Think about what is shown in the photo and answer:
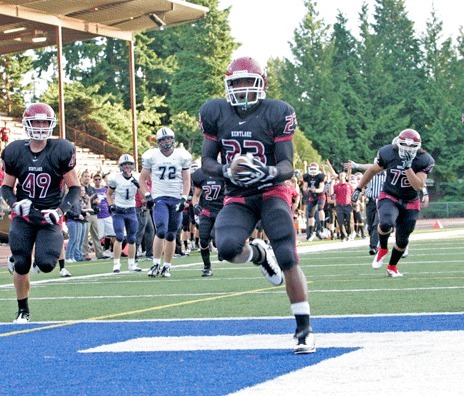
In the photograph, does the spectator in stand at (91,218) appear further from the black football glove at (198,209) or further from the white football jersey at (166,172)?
the white football jersey at (166,172)

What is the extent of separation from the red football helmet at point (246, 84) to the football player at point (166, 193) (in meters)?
7.58

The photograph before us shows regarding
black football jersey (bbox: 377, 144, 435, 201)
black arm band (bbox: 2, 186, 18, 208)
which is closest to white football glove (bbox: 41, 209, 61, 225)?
black arm band (bbox: 2, 186, 18, 208)

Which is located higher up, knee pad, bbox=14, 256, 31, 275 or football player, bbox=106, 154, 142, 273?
football player, bbox=106, 154, 142, 273

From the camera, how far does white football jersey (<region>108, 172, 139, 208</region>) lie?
16875mm

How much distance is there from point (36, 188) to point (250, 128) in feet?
8.95

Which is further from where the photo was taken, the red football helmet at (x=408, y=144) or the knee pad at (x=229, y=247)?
the red football helmet at (x=408, y=144)

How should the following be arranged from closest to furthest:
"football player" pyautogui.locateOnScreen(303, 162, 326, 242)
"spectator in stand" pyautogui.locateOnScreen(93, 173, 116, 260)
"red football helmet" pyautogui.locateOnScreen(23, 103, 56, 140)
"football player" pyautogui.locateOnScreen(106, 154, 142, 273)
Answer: "red football helmet" pyautogui.locateOnScreen(23, 103, 56, 140), "football player" pyautogui.locateOnScreen(106, 154, 142, 273), "spectator in stand" pyautogui.locateOnScreen(93, 173, 116, 260), "football player" pyautogui.locateOnScreen(303, 162, 326, 242)

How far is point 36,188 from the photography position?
358 inches

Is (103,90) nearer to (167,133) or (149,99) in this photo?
(149,99)

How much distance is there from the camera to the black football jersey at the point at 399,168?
42.4ft

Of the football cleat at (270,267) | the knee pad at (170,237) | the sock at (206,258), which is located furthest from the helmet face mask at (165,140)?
the football cleat at (270,267)

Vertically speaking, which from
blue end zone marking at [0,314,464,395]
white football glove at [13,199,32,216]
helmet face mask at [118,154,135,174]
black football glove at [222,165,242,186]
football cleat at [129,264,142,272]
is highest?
helmet face mask at [118,154,135,174]

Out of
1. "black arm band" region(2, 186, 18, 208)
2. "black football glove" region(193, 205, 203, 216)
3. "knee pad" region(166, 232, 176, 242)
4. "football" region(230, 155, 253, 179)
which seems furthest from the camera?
"black football glove" region(193, 205, 203, 216)

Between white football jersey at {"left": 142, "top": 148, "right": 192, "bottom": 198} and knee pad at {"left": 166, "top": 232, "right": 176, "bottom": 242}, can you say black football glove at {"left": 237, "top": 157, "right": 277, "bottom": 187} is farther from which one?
white football jersey at {"left": 142, "top": 148, "right": 192, "bottom": 198}
